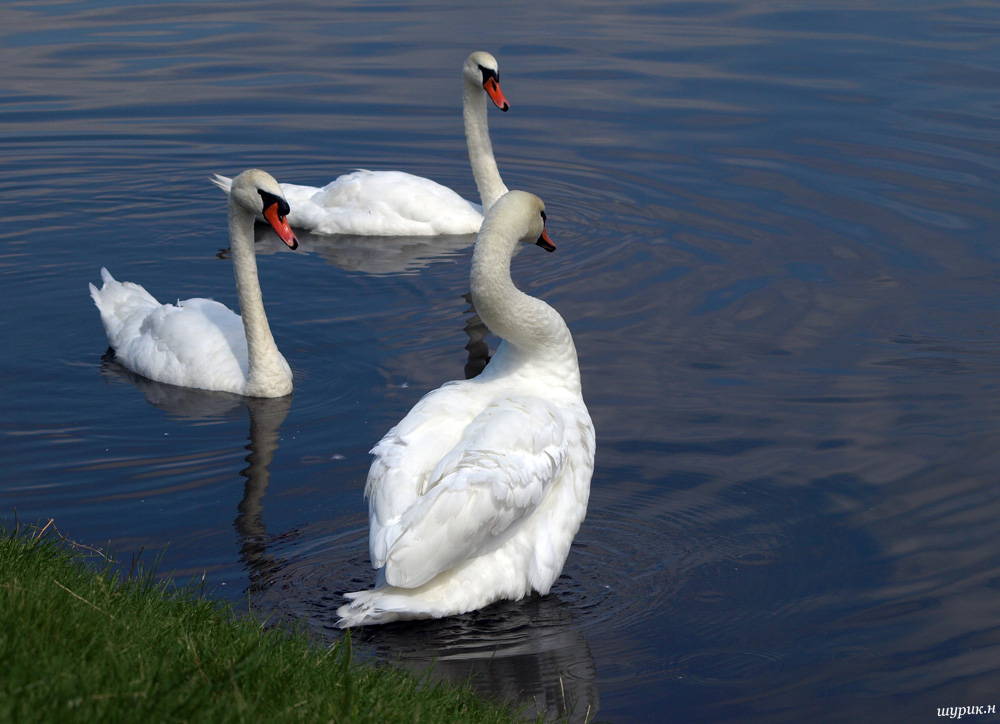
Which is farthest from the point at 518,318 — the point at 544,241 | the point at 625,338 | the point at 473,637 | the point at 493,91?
the point at 493,91

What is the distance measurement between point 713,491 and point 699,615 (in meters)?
1.35

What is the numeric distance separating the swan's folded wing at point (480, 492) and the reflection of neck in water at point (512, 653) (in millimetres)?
349

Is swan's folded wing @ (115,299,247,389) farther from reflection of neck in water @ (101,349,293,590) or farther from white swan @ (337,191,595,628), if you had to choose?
white swan @ (337,191,595,628)

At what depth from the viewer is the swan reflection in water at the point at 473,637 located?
5336mm

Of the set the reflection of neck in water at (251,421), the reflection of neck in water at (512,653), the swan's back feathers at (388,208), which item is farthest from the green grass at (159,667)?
the swan's back feathers at (388,208)

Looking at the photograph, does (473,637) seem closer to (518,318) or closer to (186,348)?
(518,318)

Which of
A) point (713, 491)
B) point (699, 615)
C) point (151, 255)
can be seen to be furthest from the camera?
point (151, 255)

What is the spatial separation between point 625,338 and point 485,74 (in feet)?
15.6

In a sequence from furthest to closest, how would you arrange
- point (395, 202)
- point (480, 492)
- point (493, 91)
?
point (493, 91), point (395, 202), point (480, 492)

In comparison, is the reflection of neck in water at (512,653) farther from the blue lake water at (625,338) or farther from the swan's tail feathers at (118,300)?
the swan's tail feathers at (118,300)

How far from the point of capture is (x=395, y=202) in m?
12.5

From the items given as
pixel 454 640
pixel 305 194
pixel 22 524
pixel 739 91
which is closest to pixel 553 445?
pixel 454 640

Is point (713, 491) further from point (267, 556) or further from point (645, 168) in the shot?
point (645, 168)

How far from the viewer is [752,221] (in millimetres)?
12047
